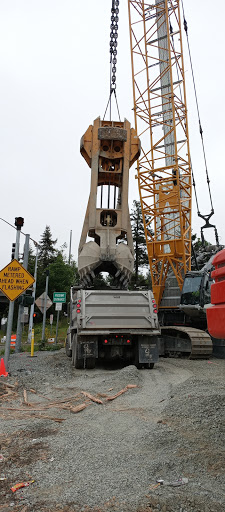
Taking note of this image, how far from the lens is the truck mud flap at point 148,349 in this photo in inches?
401

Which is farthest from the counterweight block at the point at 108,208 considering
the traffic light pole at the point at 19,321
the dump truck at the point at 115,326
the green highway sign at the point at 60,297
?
the green highway sign at the point at 60,297

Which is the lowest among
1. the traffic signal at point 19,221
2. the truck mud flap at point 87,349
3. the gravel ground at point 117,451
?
A: the gravel ground at point 117,451

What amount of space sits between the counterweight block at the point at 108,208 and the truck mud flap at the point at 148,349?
98.1 inches

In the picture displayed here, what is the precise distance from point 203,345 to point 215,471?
31.1 feet

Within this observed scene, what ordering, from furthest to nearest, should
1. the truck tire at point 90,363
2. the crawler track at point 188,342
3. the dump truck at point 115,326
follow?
the crawler track at point 188,342, the truck tire at point 90,363, the dump truck at point 115,326

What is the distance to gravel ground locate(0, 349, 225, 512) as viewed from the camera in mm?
2980

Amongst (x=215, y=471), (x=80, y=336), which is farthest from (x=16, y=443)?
(x=80, y=336)

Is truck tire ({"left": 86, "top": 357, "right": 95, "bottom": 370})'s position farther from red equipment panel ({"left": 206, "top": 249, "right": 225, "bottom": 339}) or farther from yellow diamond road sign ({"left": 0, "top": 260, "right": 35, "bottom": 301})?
red equipment panel ({"left": 206, "top": 249, "right": 225, "bottom": 339})

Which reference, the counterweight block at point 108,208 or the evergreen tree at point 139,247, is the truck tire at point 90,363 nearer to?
the counterweight block at point 108,208

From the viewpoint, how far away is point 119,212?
12.6 metres

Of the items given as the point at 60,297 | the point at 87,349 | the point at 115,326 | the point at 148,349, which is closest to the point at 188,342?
the point at 148,349

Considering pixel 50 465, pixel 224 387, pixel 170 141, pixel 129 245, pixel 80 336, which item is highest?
pixel 170 141

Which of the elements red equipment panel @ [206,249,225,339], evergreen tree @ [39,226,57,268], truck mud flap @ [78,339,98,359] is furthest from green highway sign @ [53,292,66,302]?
evergreen tree @ [39,226,57,268]

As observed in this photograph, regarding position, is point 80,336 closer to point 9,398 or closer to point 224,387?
point 9,398
